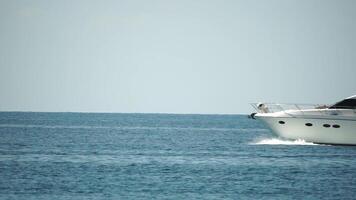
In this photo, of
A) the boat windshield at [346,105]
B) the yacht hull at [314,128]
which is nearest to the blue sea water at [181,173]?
the yacht hull at [314,128]

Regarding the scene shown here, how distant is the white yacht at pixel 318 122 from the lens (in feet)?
178

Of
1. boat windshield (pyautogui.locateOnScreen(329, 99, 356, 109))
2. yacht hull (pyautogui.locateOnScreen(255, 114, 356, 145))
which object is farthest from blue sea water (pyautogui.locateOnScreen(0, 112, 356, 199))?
boat windshield (pyautogui.locateOnScreen(329, 99, 356, 109))

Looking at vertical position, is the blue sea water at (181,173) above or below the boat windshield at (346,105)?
below

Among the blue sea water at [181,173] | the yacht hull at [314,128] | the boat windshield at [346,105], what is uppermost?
the boat windshield at [346,105]

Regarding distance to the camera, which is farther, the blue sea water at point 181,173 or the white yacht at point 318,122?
the white yacht at point 318,122

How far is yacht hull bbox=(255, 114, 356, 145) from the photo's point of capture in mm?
54594

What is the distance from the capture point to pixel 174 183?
38.2 metres

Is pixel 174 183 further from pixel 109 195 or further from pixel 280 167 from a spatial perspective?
pixel 280 167

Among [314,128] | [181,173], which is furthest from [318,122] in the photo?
[181,173]

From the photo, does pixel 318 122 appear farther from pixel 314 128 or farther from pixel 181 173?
pixel 181 173

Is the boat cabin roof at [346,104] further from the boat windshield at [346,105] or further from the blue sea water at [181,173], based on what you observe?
the blue sea water at [181,173]

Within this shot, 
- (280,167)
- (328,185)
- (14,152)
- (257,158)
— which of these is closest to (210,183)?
(328,185)

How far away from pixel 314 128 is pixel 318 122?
0.70 metres

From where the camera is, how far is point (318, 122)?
54812 mm
